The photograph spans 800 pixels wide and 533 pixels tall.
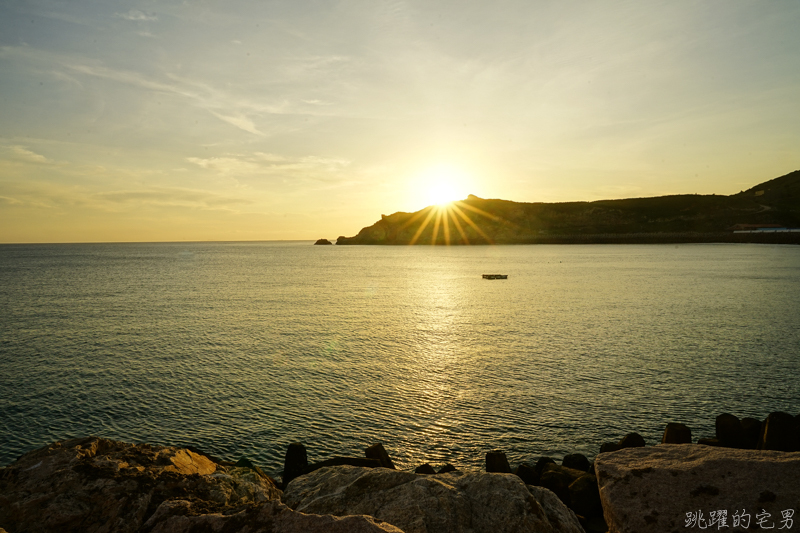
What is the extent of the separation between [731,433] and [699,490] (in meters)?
9.09

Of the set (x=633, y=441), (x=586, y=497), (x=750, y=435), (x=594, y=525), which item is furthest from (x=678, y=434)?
(x=594, y=525)

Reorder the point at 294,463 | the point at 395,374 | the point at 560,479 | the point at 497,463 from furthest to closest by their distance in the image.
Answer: the point at 395,374
the point at 294,463
the point at 497,463
the point at 560,479

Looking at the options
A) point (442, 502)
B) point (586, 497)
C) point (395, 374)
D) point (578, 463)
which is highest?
point (442, 502)

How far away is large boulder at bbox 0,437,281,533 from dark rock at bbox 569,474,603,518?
26.4ft

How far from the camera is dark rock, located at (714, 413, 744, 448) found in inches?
587

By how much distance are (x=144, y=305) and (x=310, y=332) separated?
30360mm

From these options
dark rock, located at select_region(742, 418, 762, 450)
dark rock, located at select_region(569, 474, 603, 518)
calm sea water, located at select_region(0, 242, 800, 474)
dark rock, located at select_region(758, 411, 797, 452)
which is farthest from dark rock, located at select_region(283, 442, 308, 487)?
dark rock, located at select_region(742, 418, 762, 450)

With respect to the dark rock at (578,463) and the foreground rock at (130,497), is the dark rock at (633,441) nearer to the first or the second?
the dark rock at (578,463)

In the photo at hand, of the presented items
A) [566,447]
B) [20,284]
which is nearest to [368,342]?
[566,447]

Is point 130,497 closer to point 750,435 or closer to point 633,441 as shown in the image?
point 633,441

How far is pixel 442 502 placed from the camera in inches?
317

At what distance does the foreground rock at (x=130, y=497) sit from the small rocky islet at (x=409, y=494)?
0.9 inches

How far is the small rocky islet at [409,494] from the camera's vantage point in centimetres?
742

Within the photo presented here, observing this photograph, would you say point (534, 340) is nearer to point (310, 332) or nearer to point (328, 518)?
point (310, 332)
